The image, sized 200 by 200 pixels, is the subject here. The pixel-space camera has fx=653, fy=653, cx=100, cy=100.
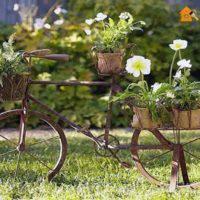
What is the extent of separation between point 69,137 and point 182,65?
2.92 metres

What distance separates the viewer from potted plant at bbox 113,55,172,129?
463cm

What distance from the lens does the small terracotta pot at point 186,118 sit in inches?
180

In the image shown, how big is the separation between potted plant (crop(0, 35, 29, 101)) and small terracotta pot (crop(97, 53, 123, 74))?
1.84 feet

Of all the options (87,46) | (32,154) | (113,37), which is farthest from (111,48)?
(87,46)

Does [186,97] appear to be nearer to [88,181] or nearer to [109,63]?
[109,63]

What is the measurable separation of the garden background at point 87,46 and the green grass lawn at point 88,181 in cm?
187

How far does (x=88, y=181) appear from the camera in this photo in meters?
5.11

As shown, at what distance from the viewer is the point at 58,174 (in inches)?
209

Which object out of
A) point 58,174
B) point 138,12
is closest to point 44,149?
point 58,174

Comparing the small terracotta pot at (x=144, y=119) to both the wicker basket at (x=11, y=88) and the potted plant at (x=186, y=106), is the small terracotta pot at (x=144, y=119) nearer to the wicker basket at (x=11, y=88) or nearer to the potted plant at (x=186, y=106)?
the potted plant at (x=186, y=106)

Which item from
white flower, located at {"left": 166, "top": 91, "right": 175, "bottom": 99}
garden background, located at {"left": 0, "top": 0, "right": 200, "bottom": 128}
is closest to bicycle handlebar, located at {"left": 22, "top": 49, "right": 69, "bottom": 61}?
white flower, located at {"left": 166, "top": 91, "right": 175, "bottom": 99}

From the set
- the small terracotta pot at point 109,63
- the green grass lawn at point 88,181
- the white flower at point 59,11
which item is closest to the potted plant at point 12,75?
the small terracotta pot at point 109,63

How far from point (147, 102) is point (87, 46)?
150 inches

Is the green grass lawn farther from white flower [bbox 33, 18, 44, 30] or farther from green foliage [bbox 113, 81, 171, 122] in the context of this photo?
white flower [bbox 33, 18, 44, 30]
